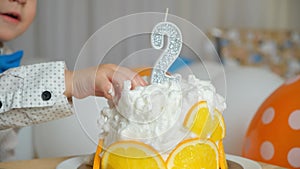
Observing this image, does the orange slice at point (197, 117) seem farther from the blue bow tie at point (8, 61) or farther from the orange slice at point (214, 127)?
the blue bow tie at point (8, 61)

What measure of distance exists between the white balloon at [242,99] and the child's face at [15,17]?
1.43ft

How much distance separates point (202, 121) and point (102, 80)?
0.15m

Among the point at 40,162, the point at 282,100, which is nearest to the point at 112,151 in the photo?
the point at 40,162

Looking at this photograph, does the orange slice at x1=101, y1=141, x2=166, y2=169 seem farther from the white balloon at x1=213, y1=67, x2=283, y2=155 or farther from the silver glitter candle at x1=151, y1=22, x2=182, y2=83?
the white balloon at x1=213, y1=67, x2=283, y2=155

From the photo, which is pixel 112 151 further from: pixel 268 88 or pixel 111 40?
pixel 268 88

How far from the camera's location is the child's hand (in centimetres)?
72

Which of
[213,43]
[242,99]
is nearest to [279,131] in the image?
[242,99]

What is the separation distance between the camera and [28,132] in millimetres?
1371

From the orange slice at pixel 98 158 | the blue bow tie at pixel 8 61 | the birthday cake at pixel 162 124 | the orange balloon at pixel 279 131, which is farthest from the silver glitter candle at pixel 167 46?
the blue bow tie at pixel 8 61

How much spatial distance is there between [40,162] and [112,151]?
0.15m

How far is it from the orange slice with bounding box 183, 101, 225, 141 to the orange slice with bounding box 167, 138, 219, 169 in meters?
0.01

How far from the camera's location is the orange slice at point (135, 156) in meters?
0.67

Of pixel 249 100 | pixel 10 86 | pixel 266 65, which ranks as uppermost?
pixel 10 86

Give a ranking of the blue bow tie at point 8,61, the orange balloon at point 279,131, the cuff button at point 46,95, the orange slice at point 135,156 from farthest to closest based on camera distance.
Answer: the blue bow tie at point 8,61, the orange balloon at point 279,131, the cuff button at point 46,95, the orange slice at point 135,156
